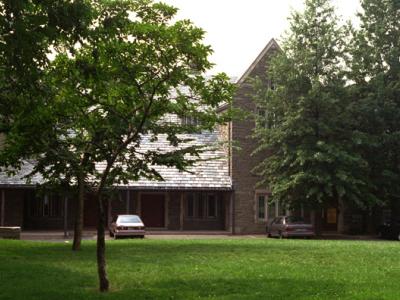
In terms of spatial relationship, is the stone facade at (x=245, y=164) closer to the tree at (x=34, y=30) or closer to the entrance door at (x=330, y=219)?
the entrance door at (x=330, y=219)

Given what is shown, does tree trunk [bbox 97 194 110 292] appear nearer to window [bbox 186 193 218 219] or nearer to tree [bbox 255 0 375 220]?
tree [bbox 255 0 375 220]

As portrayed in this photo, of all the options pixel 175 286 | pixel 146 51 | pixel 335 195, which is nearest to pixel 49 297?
pixel 175 286

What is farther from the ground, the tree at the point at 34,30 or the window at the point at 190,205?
the tree at the point at 34,30

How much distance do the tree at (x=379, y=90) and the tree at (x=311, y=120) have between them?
119 centimetres

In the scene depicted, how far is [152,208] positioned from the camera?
4169 cm

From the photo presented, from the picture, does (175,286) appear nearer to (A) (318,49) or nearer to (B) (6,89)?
(B) (6,89)

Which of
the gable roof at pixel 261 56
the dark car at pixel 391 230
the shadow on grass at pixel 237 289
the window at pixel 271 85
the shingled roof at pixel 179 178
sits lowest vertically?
the shadow on grass at pixel 237 289

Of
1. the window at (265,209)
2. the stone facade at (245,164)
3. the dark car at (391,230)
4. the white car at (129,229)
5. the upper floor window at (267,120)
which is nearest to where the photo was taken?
the white car at (129,229)

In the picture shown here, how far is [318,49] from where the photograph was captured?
3747 cm

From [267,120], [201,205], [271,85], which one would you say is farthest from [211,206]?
[271,85]

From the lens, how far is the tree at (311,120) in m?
36.1

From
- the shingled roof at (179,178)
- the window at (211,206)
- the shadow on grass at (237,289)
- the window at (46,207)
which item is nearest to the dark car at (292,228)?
the shingled roof at (179,178)

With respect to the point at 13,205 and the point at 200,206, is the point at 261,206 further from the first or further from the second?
the point at 13,205

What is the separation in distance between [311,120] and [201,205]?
382 inches
